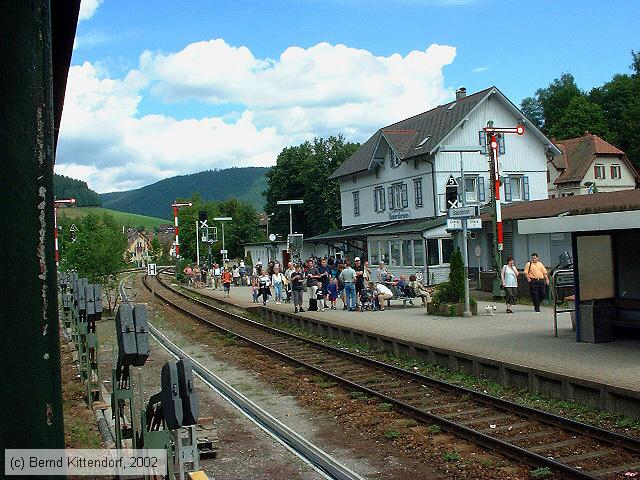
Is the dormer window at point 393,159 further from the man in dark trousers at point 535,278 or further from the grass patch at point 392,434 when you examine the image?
the grass patch at point 392,434

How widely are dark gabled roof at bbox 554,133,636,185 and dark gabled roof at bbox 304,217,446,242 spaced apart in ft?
77.2

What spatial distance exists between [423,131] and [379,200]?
17.0 feet

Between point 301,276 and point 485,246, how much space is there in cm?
1414

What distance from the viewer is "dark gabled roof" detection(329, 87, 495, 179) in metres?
42.2

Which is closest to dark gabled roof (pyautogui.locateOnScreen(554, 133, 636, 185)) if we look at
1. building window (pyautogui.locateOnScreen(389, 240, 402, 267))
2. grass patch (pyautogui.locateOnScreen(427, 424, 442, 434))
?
building window (pyautogui.locateOnScreen(389, 240, 402, 267))

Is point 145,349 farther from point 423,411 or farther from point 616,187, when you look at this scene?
point 616,187

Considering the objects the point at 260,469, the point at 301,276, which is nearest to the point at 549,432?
the point at 260,469

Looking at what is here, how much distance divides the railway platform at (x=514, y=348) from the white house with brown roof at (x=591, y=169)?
43.5m

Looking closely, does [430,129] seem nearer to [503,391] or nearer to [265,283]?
[265,283]

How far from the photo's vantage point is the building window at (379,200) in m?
47.1

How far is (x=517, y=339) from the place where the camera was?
1554 centimetres

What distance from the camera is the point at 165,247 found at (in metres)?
133

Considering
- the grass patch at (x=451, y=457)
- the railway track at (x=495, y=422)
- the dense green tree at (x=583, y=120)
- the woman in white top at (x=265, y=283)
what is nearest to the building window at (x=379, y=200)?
the woman in white top at (x=265, y=283)

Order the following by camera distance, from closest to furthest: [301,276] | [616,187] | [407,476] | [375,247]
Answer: [407,476] → [301,276] → [375,247] → [616,187]
